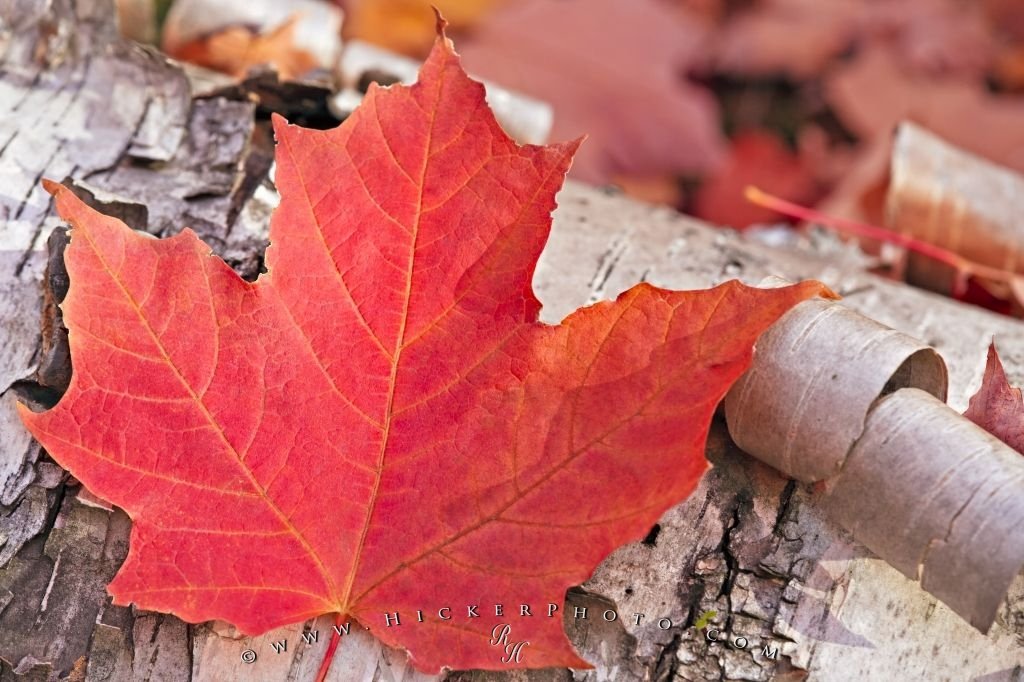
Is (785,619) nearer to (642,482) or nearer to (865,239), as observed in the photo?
(642,482)

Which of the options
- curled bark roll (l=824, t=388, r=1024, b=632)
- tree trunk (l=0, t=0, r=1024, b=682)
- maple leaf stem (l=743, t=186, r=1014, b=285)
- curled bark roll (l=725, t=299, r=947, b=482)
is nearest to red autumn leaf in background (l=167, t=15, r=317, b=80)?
tree trunk (l=0, t=0, r=1024, b=682)

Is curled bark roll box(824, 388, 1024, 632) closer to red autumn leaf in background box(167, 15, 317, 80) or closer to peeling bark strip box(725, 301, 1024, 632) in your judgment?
peeling bark strip box(725, 301, 1024, 632)

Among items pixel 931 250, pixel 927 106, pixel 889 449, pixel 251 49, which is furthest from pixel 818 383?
pixel 927 106

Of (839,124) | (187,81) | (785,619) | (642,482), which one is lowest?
(785,619)

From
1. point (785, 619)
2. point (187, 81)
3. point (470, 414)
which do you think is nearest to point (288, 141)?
point (470, 414)

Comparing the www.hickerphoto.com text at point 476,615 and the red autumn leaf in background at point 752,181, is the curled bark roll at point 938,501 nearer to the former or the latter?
the www.hickerphoto.com text at point 476,615

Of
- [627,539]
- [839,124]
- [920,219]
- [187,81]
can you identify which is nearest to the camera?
[627,539]
